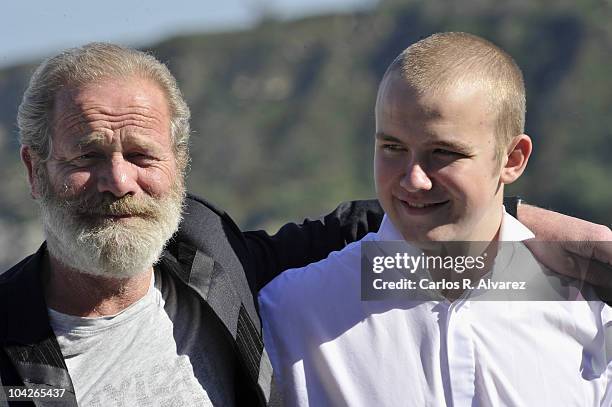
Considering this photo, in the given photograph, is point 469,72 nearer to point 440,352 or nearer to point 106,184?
point 440,352

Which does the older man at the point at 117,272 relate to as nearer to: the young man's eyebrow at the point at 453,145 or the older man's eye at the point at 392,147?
the young man's eyebrow at the point at 453,145

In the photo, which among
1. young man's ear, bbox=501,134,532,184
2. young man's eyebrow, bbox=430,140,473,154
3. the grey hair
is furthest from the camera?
the grey hair

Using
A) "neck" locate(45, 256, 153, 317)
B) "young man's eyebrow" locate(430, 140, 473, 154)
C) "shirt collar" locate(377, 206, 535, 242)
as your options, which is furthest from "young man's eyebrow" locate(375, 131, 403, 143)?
"neck" locate(45, 256, 153, 317)

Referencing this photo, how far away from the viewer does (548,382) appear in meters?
3.06

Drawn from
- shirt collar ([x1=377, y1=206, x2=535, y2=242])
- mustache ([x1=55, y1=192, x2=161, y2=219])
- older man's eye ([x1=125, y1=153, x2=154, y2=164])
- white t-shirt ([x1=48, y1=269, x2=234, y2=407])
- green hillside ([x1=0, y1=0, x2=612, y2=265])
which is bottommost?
green hillside ([x1=0, y1=0, x2=612, y2=265])

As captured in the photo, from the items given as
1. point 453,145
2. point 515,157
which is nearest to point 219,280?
point 453,145

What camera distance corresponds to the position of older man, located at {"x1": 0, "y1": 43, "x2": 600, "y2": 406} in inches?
121

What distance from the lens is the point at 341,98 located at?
3947cm

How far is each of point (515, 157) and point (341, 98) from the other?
36.5 metres

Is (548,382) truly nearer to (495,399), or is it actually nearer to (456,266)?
(495,399)

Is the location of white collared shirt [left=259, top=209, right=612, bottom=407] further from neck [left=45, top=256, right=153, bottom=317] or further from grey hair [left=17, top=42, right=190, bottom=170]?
grey hair [left=17, top=42, right=190, bottom=170]

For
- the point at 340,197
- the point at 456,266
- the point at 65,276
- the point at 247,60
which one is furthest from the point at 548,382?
the point at 247,60

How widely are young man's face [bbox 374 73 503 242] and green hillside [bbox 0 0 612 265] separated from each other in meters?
29.2

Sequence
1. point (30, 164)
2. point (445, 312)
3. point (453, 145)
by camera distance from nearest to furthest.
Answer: point (453, 145)
point (445, 312)
point (30, 164)
